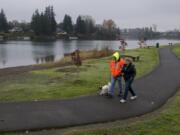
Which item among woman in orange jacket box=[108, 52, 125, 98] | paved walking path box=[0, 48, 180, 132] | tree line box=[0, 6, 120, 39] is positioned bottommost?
paved walking path box=[0, 48, 180, 132]

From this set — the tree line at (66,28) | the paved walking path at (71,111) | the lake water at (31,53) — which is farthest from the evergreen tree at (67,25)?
the paved walking path at (71,111)

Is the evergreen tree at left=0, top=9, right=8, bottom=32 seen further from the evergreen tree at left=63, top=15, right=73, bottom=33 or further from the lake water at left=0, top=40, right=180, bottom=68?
→ the lake water at left=0, top=40, right=180, bottom=68

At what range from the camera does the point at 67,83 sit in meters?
15.8

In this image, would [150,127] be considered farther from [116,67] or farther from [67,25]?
[67,25]

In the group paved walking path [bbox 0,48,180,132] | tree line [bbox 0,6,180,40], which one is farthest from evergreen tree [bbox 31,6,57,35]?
paved walking path [bbox 0,48,180,132]

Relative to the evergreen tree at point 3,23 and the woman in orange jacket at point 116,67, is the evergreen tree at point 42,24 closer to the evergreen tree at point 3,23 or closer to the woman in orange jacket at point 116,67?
the evergreen tree at point 3,23

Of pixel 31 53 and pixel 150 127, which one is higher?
pixel 31 53

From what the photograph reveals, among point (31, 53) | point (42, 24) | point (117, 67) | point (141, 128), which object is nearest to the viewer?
point (141, 128)

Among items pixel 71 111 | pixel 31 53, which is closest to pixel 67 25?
pixel 31 53

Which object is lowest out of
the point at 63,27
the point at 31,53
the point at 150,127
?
the point at 150,127

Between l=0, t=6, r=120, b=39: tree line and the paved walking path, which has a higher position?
l=0, t=6, r=120, b=39: tree line

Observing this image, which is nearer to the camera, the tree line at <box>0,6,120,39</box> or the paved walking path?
the paved walking path

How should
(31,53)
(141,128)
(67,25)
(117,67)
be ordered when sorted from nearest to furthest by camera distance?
(141,128)
(117,67)
(31,53)
(67,25)

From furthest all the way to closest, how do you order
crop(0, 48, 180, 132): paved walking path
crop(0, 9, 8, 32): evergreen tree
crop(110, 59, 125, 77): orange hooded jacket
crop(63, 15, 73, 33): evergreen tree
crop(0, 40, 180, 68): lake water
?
1. crop(63, 15, 73, 33): evergreen tree
2. crop(0, 9, 8, 32): evergreen tree
3. crop(0, 40, 180, 68): lake water
4. crop(110, 59, 125, 77): orange hooded jacket
5. crop(0, 48, 180, 132): paved walking path
